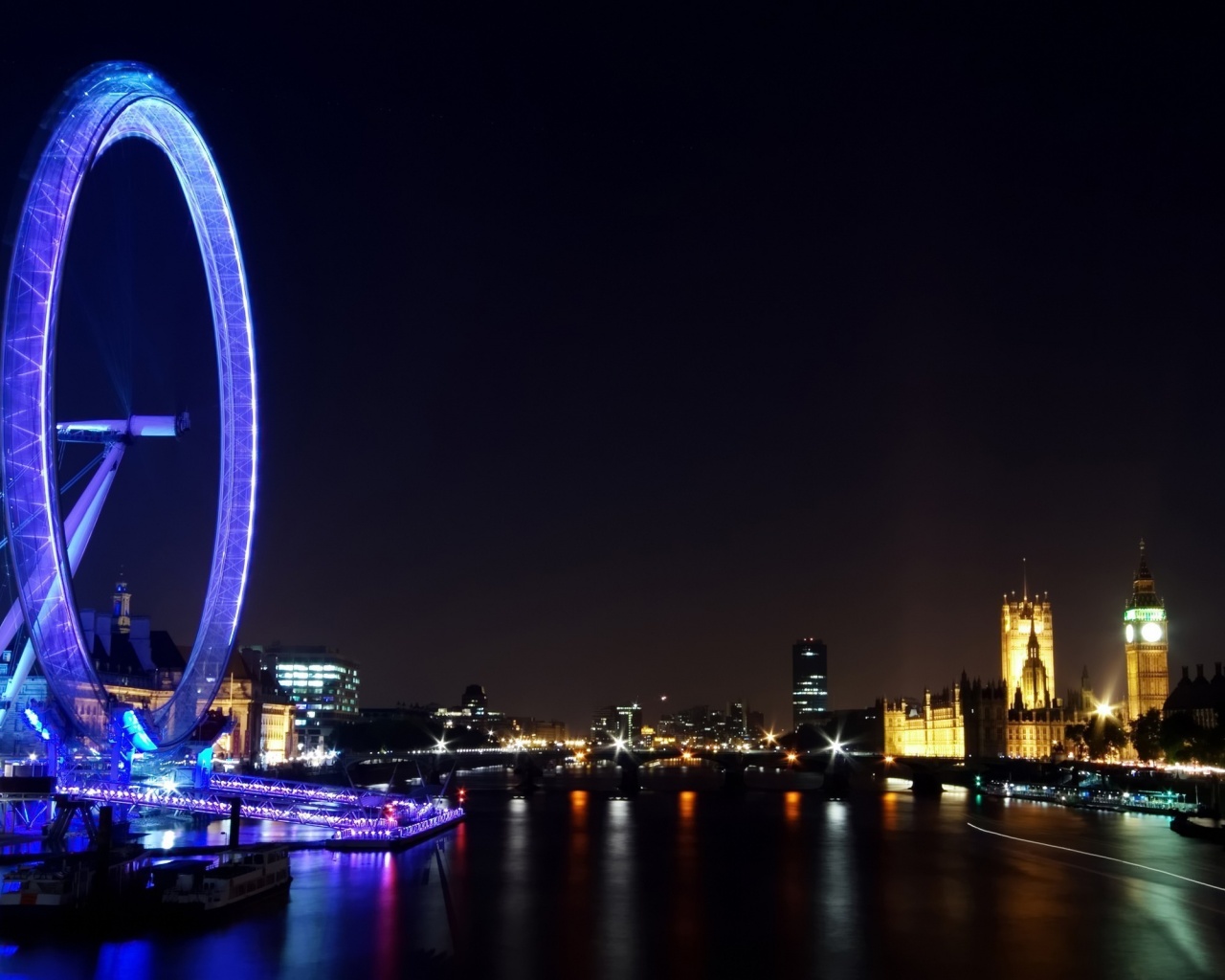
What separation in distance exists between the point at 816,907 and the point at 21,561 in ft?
93.9

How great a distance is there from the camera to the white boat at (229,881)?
41.8 meters

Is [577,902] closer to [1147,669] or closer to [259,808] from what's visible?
[259,808]

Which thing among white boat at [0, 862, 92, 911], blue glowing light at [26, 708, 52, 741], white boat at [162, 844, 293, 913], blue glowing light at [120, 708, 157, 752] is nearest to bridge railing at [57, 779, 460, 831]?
blue glowing light at [120, 708, 157, 752]

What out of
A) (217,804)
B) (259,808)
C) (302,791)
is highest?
(302,791)

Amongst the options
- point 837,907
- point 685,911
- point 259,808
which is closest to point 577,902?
point 685,911

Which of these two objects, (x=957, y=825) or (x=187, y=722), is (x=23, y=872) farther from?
(x=957, y=825)

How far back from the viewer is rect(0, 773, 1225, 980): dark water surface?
121 ft

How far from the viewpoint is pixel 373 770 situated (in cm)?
14488

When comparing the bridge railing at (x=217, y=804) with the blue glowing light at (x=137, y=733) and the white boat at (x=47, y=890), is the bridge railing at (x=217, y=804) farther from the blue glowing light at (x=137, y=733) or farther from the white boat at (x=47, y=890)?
the white boat at (x=47, y=890)

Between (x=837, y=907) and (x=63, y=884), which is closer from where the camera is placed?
(x=63, y=884)

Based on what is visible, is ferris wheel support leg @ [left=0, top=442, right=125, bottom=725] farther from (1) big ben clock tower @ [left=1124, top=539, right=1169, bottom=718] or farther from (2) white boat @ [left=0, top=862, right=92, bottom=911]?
(1) big ben clock tower @ [left=1124, top=539, right=1169, bottom=718]

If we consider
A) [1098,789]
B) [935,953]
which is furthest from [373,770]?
[935,953]

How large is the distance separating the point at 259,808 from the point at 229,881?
23371 millimetres

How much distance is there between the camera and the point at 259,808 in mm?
66062
